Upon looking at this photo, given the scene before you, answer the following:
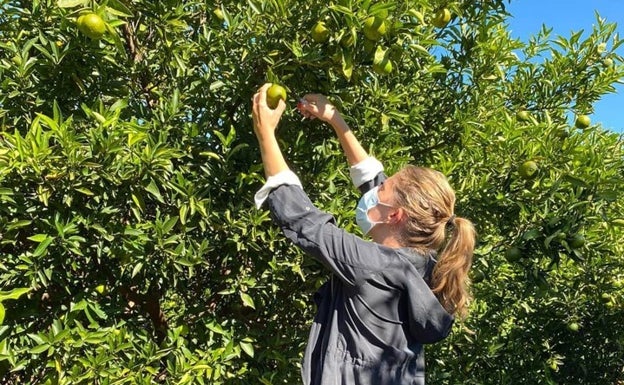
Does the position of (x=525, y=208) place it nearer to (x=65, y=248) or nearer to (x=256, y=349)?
(x=256, y=349)

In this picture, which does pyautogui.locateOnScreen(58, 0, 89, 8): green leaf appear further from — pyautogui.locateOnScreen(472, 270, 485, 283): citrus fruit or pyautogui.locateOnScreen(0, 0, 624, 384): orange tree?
pyautogui.locateOnScreen(472, 270, 485, 283): citrus fruit

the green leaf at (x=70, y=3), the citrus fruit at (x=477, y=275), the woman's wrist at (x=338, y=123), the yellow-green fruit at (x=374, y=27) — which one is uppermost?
the green leaf at (x=70, y=3)

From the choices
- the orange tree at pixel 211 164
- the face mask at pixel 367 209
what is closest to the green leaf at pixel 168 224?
the orange tree at pixel 211 164

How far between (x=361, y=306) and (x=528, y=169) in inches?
50.8

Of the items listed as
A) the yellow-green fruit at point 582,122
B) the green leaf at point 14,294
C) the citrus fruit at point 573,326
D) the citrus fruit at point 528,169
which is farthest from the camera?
the citrus fruit at point 573,326

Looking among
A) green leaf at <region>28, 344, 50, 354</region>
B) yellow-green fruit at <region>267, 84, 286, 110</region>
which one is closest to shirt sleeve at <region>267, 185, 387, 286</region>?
yellow-green fruit at <region>267, 84, 286, 110</region>

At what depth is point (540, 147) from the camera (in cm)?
277

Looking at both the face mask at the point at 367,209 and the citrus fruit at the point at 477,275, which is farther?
the citrus fruit at the point at 477,275

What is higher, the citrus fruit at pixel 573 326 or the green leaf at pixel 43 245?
the green leaf at pixel 43 245

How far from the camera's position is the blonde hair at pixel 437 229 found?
195 cm

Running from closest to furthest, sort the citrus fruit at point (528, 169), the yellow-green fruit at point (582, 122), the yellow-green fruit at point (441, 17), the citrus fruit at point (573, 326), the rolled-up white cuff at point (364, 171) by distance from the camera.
A: 1. the rolled-up white cuff at point (364, 171)
2. the yellow-green fruit at point (441, 17)
3. the citrus fruit at point (528, 169)
4. the yellow-green fruit at point (582, 122)
5. the citrus fruit at point (573, 326)

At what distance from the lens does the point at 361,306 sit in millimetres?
1831

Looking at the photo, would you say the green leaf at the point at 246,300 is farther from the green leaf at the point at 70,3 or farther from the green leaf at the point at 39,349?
the green leaf at the point at 70,3

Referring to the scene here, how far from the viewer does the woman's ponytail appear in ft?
6.45
